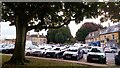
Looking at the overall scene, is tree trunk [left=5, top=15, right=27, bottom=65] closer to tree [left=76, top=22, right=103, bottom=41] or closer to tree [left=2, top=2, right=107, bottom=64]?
tree [left=2, top=2, right=107, bottom=64]

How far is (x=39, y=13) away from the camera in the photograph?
59.1 feet

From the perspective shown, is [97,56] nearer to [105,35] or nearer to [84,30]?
[84,30]

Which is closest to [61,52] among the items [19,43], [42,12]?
[19,43]

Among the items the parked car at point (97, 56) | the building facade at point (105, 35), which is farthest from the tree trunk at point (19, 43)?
the building facade at point (105, 35)

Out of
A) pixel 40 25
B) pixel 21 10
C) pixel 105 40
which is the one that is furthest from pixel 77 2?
pixel 105 40

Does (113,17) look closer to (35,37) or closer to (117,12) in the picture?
(117,12)

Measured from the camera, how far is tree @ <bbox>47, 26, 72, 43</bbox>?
59047 millimetres

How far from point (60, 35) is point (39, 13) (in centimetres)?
4403

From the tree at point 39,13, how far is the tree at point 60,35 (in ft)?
120

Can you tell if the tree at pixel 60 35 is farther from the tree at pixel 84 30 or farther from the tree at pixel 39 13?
the tree at pixel 39 13

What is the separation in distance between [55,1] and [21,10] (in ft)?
12.3

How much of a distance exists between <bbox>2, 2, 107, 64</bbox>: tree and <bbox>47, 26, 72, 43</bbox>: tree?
3656 centimetres

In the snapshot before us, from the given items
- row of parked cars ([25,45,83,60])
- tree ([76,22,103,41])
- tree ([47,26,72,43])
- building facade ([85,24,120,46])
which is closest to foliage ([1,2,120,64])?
row of parked cars ([25,45,83,60])

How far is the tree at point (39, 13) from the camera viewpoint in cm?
1520
